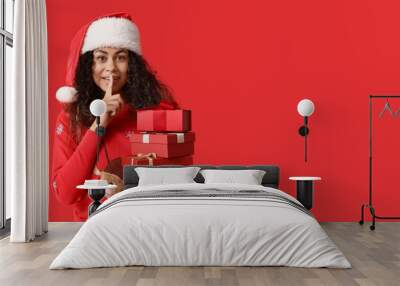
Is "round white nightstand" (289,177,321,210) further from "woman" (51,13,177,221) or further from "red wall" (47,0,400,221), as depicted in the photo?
"woman" (51,13,177,221)

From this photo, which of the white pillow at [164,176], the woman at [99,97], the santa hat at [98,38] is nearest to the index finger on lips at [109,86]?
the woman at [99,97]

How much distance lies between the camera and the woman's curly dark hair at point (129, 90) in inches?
268

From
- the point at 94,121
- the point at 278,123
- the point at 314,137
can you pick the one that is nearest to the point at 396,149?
the point at 314,137

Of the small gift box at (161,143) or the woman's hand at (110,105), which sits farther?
the woman's hand at (110,105)

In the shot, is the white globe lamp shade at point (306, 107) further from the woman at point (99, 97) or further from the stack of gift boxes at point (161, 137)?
the woman at point (99, 97)

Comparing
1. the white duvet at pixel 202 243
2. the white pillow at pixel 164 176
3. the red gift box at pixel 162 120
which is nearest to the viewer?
the white duvet at pixel 202 243

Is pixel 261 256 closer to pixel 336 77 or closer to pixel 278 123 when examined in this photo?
pixel 278 123

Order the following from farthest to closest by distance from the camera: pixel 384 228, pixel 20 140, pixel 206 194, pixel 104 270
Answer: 1. pixel 384 228
2. pixel 20 140
3. pixel 206 194
4. pixel 104 270

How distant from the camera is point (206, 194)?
5.10m

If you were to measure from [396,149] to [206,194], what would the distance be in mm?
2980

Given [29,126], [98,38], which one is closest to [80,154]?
[29,126]

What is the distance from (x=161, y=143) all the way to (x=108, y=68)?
1.07m

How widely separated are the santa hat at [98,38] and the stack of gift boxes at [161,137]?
83 centimetres

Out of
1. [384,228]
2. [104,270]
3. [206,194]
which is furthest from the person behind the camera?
[384,228]
